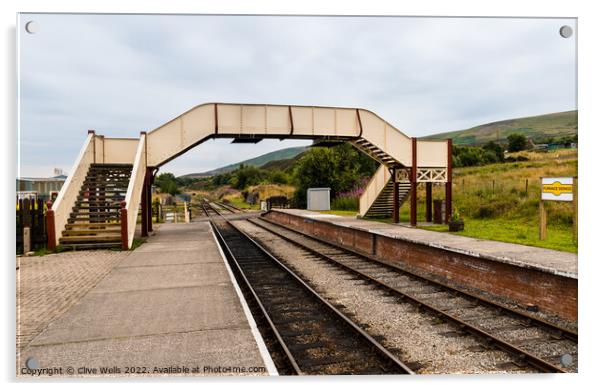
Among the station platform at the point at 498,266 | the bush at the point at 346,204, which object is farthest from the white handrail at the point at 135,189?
the bush at the point at 346,204

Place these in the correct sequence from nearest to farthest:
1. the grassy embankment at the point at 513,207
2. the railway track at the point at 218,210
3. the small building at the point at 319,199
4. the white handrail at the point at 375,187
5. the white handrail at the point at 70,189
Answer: the grassy embankment at the point at 513,207
the white handrail at the point at 70,189
the white handrail at the point at 375,187
the small building at the point at 319,199
the railway track at the point at 218,210

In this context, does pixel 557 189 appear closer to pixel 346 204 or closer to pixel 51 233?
pixel 51 233

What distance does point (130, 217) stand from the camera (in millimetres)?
13820

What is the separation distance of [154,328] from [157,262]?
572cm

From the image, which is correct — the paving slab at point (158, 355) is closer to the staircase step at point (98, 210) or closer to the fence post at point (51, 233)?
the fence post at point (51, 233)

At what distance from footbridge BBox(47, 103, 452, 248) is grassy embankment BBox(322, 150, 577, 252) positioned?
2.65 m

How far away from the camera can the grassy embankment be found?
12.0m

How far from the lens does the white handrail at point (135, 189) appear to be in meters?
13.5

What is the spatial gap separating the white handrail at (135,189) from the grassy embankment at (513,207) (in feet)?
36.7

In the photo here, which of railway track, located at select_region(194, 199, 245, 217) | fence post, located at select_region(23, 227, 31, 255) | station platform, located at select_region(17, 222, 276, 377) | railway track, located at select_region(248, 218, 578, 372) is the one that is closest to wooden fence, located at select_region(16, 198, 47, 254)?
fence post, located at select_region(23, 227, 31, 255)

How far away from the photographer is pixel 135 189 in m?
14.6

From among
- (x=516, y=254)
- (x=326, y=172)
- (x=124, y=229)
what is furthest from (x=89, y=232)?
(x=326, y=172)

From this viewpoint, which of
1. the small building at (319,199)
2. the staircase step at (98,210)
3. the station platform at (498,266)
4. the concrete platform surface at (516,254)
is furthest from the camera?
the small building at (319,199)

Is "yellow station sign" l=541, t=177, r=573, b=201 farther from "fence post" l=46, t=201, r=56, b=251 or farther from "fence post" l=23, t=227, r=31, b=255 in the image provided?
"fence post" l=23, t=227, r=31, b=255
